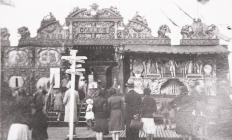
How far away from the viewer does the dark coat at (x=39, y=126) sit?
9211 millimetres

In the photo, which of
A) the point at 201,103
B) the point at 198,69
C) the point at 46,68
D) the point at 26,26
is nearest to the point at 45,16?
the point at 26,26

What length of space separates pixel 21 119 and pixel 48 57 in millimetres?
13888

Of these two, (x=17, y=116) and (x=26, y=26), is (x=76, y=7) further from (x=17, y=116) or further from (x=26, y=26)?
(x=17, y=116)

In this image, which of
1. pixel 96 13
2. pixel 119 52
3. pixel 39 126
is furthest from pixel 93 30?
pixel 39 126

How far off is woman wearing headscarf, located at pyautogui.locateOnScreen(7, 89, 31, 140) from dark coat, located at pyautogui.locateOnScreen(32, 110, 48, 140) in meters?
0.72

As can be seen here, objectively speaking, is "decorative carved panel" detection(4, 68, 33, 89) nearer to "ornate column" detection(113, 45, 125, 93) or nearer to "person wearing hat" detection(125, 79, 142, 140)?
"ornate column" detection(113, 45, 125, 93)

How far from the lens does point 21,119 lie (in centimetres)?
821

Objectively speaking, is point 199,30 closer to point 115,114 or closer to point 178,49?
point 178,49

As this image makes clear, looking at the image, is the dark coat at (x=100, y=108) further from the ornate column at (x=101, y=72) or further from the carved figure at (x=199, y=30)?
the carved figure at (x=199, y=30)

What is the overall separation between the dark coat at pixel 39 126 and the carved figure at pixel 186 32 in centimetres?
1438

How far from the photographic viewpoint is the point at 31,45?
861 inches

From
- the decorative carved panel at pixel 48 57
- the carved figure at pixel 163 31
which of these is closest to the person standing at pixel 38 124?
the decorative carved panel at pixel 48 57

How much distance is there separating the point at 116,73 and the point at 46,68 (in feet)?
14.0

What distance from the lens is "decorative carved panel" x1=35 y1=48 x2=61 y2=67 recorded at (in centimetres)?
2181
